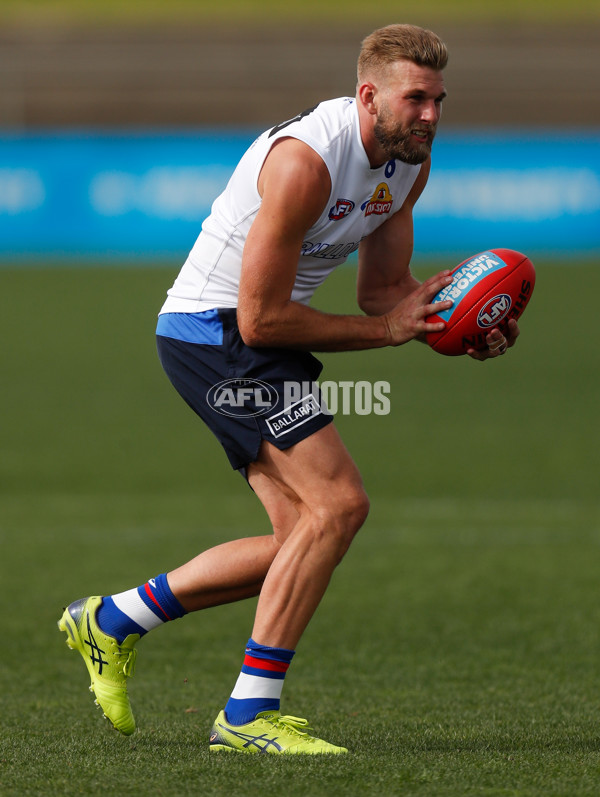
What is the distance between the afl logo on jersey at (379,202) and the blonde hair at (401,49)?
1.21 feet

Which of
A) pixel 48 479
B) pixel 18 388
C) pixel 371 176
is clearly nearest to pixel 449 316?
pixel 371 176

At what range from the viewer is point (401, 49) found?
12.7 ft

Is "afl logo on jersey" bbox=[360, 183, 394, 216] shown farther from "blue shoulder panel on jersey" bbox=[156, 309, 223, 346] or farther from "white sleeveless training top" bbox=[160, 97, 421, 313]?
"blue shoulder panel on jersey" bbox=[156, 309, 223, 346]

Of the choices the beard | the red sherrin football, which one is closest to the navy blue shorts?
the red sherrin football

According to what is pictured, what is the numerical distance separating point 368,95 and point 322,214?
1.35 ft

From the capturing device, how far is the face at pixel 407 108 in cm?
387

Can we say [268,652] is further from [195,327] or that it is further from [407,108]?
[407,108]

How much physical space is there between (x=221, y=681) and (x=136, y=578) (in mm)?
1914

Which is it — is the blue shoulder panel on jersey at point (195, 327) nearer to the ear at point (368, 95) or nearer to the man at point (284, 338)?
the man at point (284, 338)

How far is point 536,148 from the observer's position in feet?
60.6

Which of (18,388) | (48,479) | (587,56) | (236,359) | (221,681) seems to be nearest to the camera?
(236,359)

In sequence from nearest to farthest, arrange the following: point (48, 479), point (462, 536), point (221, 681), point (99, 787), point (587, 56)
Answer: point (99, 787)
point (221, 681)
point (462, 536)
point (48, 479)
point (587, 56)

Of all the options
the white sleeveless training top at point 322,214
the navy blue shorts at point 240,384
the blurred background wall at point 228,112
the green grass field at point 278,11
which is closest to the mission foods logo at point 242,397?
the navy blue shorts at point 240,384

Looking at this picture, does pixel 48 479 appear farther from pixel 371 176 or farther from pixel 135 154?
pixel 135 154
